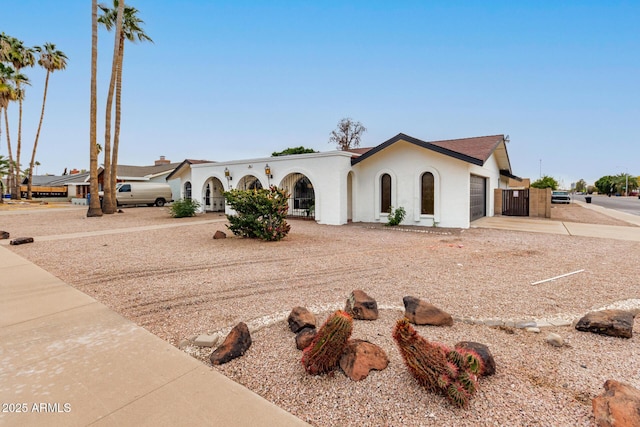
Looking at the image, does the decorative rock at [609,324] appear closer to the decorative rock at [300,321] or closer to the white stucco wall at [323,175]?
the decorative rock at [300,321]

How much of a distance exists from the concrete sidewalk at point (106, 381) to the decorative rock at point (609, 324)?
335 centimetres

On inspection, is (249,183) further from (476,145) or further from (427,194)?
(476,145)

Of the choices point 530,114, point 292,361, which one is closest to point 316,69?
point 530,114

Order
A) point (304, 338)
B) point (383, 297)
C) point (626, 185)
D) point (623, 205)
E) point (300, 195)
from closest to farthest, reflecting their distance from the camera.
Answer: point (304, 338)
point (383, 297)
point (300, 195)
point (623, 205)
point (626, 185)

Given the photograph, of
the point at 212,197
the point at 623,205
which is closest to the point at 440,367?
the point at 212,197

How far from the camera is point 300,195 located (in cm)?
1719

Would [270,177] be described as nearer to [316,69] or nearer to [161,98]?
[316,69]

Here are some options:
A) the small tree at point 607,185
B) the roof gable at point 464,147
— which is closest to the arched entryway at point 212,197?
the roof gable at point 464,147

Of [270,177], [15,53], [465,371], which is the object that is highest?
[15,53]

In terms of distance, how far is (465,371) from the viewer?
7.68ft

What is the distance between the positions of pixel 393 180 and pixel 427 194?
1565 mm

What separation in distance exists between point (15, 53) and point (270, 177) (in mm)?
25673

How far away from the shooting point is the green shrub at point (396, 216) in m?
13.5

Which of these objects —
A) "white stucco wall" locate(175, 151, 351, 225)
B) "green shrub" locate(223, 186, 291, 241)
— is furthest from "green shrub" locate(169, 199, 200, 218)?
"green shrub" locate(223, 186, 291, 241)
